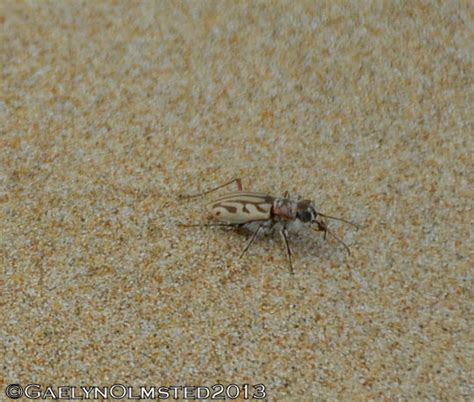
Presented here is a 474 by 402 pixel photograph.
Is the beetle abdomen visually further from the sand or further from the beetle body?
the sand

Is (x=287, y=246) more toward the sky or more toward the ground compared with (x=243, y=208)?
more toward the ground

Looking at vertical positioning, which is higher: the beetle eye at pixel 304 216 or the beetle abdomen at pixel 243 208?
the beetle abdomen at pixel 243 208

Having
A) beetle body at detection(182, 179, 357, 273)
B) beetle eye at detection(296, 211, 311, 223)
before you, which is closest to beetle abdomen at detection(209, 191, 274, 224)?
beetle body at detection(182, 179, 357, 273)

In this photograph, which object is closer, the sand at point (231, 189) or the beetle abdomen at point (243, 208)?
the sand at point (231, 189)

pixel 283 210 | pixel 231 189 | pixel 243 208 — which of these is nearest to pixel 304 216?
pixel 283 210

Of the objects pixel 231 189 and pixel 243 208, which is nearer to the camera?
pixel 243 208

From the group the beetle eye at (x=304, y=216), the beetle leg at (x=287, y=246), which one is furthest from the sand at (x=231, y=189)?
the beetle eye at (x=304, y=216)

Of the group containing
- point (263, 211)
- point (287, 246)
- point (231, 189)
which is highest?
point (231, 189)

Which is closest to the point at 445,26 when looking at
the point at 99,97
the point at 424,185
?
the point at 424,185

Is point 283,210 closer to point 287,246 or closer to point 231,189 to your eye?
point 287,246

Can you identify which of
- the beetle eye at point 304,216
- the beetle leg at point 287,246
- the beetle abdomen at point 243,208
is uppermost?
the beetle abdomen at point 243,208

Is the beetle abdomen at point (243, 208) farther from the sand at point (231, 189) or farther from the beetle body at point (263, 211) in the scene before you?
the sand at point (231, 189)

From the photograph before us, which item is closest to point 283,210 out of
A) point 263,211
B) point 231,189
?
point 263,211
